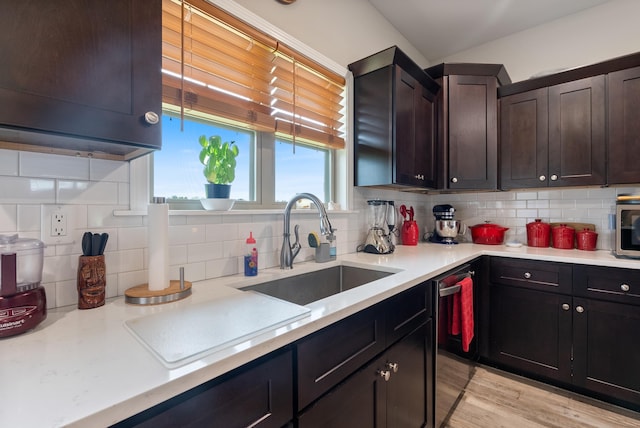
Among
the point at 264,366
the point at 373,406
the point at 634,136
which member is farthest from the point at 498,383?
the point at 264,366

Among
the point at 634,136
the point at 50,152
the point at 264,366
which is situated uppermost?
the point at 634,136

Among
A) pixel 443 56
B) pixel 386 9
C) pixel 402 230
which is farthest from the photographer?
pixel 443 56

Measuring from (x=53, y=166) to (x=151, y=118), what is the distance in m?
0.40

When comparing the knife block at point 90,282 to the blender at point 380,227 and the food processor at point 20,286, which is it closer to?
the food processor at point 20,286

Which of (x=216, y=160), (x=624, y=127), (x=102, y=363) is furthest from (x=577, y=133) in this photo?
(x=102, y=363)

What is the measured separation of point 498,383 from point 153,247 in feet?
7.65

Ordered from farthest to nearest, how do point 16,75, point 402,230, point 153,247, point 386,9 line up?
point 402,230, point 386,9, point 153,247, point 16,75

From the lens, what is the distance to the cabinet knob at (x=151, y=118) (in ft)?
2.60

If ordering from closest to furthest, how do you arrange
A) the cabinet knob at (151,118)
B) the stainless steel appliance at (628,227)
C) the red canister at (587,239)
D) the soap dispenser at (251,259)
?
the cabinet knob at (151,118) → the soap dispenser at (251,259) → the stainless steel appliance at (628,227) → the red canister at (587,239)

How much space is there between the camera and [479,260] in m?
2.17

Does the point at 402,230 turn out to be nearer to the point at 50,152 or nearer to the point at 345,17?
the point at 345,17

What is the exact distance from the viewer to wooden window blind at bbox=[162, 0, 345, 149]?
1197 millimetres

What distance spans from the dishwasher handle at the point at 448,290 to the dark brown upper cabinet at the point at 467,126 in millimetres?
1050

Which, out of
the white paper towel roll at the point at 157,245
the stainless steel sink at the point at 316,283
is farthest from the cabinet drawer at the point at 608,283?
the white paper towel roll at the point at 157,245
